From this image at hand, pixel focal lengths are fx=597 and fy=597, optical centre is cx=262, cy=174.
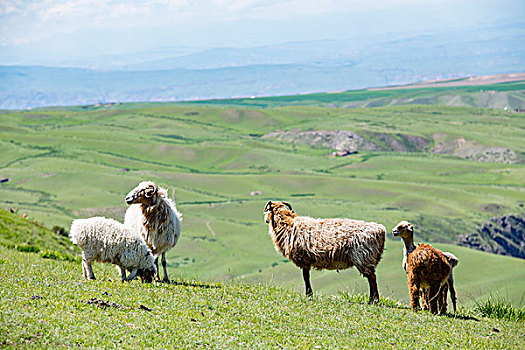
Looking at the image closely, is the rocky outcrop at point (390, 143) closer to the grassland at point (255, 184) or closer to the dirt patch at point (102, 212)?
the grassland at point (255, 184)

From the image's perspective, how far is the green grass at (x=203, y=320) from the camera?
28.4ft

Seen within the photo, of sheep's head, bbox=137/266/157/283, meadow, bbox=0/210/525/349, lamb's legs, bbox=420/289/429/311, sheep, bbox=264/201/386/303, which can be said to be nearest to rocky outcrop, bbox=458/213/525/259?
lamb's legs, bbox=420/289/429/311

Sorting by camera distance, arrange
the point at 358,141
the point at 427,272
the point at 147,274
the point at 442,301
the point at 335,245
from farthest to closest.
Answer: the point at 358,141
the point at 147,274
the point at 442,301
the point at 335,245
the point at 427,272

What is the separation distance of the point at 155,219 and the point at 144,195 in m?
0.66

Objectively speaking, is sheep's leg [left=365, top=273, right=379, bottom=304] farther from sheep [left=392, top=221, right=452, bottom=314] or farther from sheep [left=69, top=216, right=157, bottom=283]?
sheep [left=69, top=216, right=157, bottom=283]

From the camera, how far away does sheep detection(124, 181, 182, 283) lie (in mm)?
14319

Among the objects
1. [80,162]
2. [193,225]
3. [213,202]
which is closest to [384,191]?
[213,202]

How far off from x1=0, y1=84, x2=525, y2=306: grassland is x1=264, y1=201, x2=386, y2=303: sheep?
95.2 feet

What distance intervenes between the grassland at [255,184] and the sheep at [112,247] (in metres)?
29.2

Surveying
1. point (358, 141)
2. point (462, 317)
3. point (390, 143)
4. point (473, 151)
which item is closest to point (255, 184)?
point (358, 141)

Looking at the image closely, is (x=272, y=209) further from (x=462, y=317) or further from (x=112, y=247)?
(x=462, y=317)

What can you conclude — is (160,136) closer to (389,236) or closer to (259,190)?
(259,190)

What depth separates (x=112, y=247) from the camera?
43.2ft

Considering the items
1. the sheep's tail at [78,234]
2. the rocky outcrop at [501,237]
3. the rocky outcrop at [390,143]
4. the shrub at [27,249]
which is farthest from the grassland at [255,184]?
the sheep's tail at [78,234]
